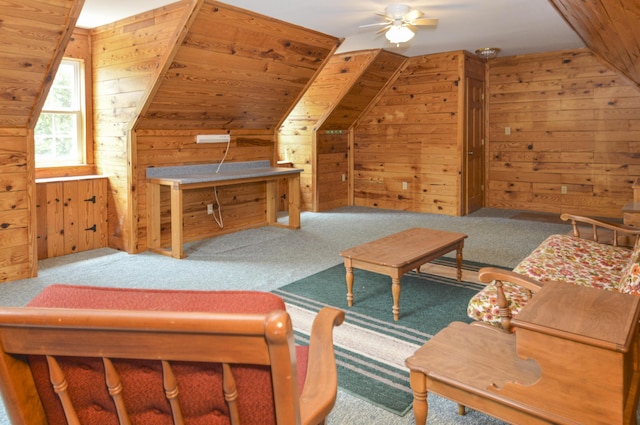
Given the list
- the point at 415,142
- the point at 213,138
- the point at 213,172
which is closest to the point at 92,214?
the point at 213,172

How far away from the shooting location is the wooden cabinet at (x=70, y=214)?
13.9 ft

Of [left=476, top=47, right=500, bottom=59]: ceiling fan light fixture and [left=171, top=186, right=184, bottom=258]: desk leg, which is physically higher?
[left=476, top=47, right=500, bottom=59]: ceiling fan light fixture

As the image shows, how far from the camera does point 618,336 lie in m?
1.31

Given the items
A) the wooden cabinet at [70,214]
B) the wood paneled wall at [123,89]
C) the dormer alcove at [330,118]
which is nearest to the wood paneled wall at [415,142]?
the dormer alcove at [330,118]

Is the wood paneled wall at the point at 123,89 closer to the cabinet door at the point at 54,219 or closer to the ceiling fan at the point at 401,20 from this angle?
the cabinet door at the point at 54,219

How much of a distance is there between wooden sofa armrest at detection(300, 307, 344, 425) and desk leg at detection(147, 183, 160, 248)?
3658mm

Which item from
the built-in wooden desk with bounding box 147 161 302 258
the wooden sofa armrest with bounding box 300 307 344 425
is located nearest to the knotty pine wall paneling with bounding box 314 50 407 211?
the built-in wooden desk with bounding box 147 161 302 258

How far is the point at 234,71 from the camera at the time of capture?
4.56 meters

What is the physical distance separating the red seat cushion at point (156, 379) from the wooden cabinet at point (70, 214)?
378cm

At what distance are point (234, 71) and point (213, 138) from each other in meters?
0.81

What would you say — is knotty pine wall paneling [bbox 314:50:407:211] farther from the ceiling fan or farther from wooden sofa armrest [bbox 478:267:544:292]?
wooden sofa armrest [bbox 478:267:544:292]

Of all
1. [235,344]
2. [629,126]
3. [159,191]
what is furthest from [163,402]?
[629,126]

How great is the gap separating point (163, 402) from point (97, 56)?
181 inches

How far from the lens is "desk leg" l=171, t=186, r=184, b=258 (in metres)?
4.24
